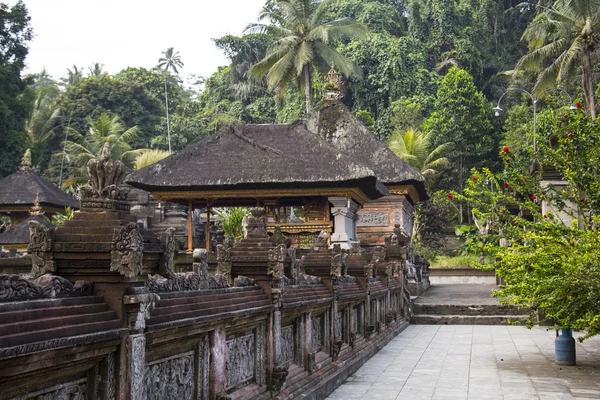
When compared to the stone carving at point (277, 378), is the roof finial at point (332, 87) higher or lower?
higher

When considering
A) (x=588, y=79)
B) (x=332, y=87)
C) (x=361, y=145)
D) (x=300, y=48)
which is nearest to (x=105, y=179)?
(x=361, y=145)

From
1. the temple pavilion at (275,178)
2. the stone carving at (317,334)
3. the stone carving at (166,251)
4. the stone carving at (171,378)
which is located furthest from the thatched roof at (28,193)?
the stone carving at (166,251)

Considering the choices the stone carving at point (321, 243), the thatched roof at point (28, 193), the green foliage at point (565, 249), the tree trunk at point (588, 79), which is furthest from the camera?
the thatched roof at point (28, 193)

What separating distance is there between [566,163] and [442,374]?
3.87 meters

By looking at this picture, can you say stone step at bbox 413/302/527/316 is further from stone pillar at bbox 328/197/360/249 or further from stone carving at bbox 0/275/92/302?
stone carving at bbox 0/275/92/302

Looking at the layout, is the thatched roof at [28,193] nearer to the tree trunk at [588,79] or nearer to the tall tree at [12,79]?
the tall tree at [12,79]

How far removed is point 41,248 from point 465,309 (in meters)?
19.6

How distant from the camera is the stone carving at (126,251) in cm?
452

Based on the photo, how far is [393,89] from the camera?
56.8 meters

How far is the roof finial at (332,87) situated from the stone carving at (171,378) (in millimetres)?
23023

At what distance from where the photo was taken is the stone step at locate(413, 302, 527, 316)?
22422mm

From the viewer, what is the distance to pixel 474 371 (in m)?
12.3

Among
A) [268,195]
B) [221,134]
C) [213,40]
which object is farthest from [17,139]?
[213,40]

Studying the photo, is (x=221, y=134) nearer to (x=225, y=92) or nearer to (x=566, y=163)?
(x=566, y=163)
